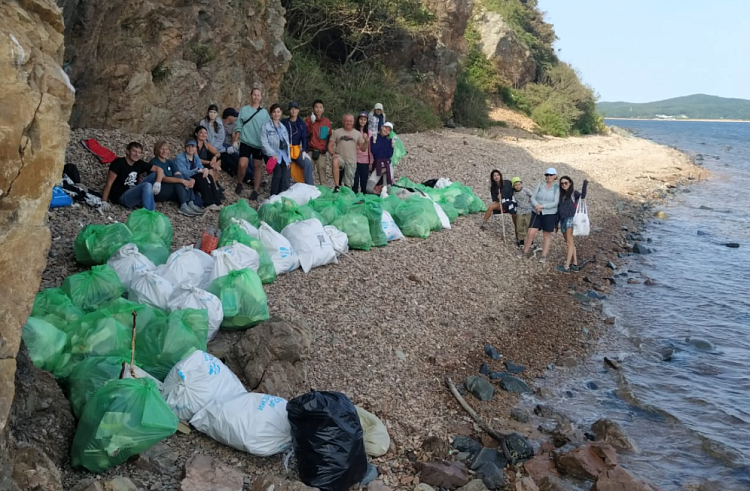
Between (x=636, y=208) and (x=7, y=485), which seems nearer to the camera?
(x=7, y=485)

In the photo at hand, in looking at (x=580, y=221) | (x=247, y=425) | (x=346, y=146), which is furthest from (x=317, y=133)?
(x=247, y=425)

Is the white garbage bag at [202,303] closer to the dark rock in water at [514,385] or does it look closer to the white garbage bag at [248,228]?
the white garbage bag at [248,228]

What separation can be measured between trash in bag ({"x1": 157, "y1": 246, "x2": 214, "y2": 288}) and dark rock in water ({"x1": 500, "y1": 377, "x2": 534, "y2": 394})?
2.86 meters

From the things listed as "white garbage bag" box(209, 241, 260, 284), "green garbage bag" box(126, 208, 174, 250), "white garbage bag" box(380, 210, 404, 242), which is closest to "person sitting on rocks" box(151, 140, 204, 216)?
"green garbage bag" box(126, 208, 174, 250)

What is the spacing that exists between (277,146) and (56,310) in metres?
4.99

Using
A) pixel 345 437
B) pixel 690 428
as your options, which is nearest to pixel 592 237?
pixel 690 428

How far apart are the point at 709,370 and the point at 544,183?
341 cm

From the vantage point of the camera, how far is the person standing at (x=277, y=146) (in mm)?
8977

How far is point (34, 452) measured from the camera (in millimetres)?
3021

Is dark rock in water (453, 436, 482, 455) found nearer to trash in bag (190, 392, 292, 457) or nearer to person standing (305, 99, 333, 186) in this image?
trash in bag (190, 392, 292, 457)

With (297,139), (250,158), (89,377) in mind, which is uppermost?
(297,139)

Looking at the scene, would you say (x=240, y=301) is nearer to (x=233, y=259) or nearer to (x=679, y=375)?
(x=233, y=259)

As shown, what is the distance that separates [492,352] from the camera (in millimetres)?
6430

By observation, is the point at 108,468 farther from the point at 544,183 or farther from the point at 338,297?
the point at 544,183
